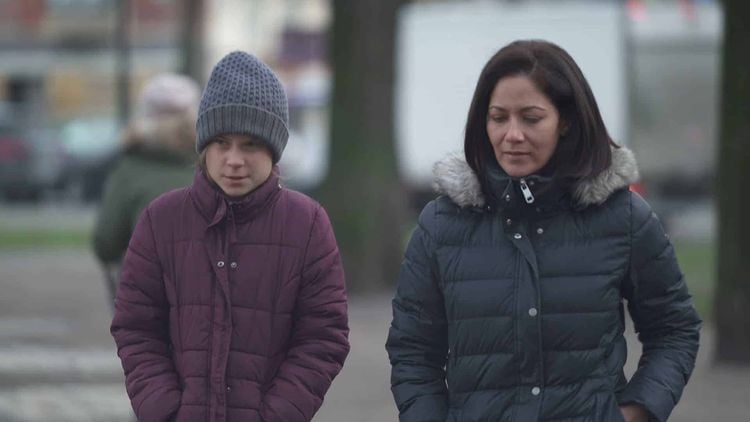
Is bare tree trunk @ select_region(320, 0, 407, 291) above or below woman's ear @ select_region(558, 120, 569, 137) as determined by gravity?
below

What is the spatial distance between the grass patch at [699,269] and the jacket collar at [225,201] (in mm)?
9181

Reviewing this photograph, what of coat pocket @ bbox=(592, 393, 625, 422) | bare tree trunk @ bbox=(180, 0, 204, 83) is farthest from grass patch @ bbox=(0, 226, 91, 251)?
coat pocket @ bbox=(592, 393, 625, 422)

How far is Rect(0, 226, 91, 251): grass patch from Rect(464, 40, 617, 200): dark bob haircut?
19.9 meters

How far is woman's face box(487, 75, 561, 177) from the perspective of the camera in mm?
4086

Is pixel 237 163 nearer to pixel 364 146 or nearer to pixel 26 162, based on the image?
pixel 364 146

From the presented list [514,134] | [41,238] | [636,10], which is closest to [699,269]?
[636,10]

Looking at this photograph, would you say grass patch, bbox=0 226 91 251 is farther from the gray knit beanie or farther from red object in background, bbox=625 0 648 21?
the gray knit beanie

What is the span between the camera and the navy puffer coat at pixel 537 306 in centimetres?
399

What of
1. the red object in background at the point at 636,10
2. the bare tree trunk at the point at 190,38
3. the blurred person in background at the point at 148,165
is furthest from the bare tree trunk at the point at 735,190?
the red object in background at the point at 636,10

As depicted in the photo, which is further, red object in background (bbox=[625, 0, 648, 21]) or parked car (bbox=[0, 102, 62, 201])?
parked car (bbox=[0, 102, 62, 201])

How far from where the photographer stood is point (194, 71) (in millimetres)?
25891

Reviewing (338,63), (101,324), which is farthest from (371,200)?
(101,324)

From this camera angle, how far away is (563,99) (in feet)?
13.5

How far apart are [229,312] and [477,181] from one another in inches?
26.7
